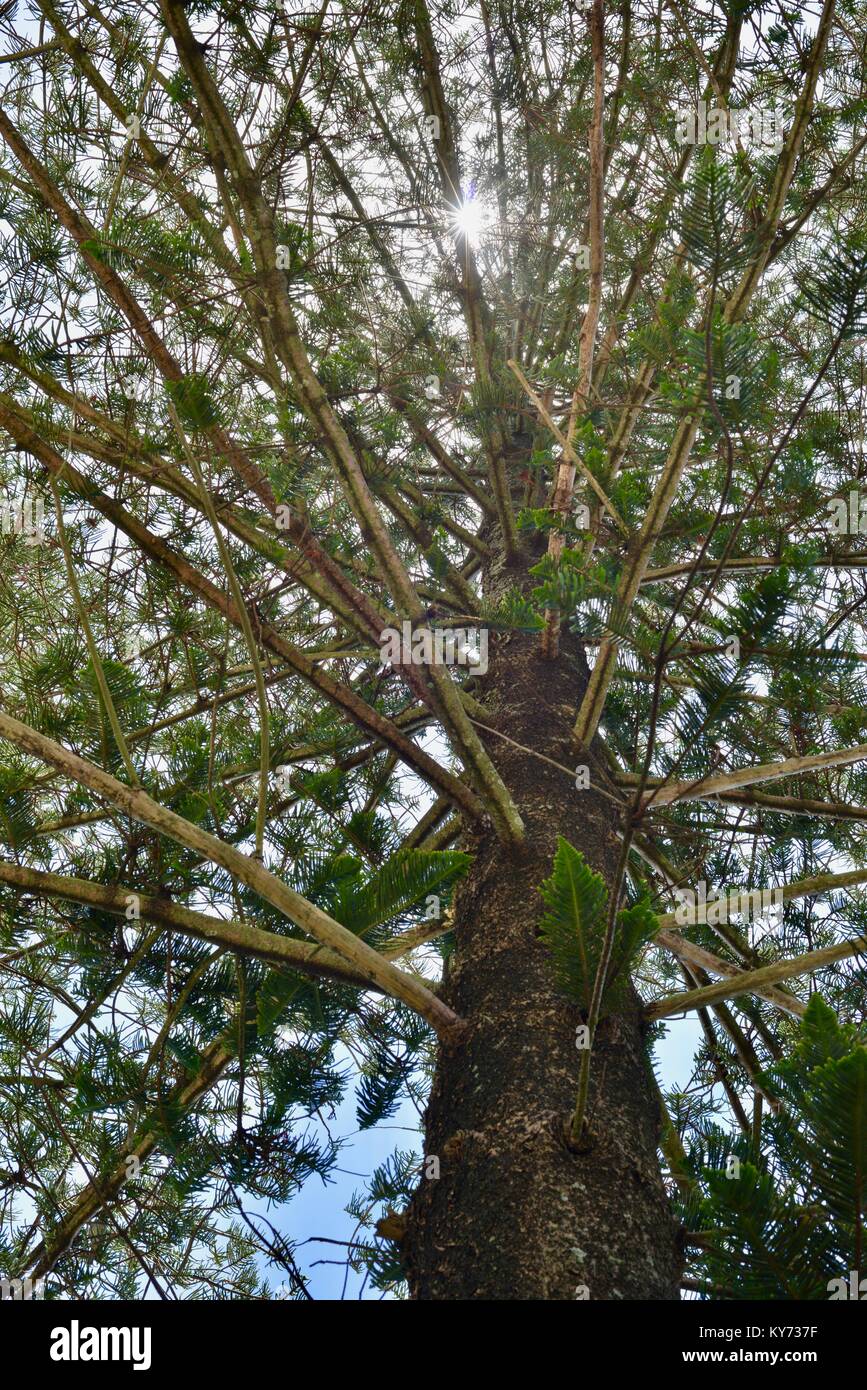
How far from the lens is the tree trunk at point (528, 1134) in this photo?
4.15 ft

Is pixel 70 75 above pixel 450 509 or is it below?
above

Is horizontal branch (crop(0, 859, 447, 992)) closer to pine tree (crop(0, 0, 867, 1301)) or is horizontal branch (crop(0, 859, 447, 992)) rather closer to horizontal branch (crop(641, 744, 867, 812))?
pine tree (crop(0, 0, 867, 1301))

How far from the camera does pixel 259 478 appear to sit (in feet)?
6.17

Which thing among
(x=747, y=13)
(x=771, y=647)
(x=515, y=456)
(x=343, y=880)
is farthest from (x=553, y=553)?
(x=515, y=456)

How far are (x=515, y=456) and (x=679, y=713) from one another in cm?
190

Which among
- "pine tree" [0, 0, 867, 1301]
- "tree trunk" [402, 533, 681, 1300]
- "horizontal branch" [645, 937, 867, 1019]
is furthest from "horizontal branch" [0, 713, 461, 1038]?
"horizontal branch" [645, 937, 867, 1019]

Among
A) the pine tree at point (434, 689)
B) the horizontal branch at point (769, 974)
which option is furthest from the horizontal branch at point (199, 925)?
the horizontal branch at point (769, 974)

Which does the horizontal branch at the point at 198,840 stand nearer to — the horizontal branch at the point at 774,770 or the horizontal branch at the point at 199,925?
the horizontal branch at the point at 199,925

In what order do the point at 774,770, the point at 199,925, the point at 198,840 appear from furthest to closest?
the point at 774,770, the point at 199,925, the point at 198,840

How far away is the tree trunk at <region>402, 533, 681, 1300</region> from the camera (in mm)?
1266

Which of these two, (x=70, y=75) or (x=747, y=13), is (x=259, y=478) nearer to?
(x=747, y=13)

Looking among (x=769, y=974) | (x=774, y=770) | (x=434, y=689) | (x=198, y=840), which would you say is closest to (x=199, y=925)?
(x=198, y=840)

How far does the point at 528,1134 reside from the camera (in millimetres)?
1404

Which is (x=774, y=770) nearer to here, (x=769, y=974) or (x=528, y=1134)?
(x=769, y=974)
